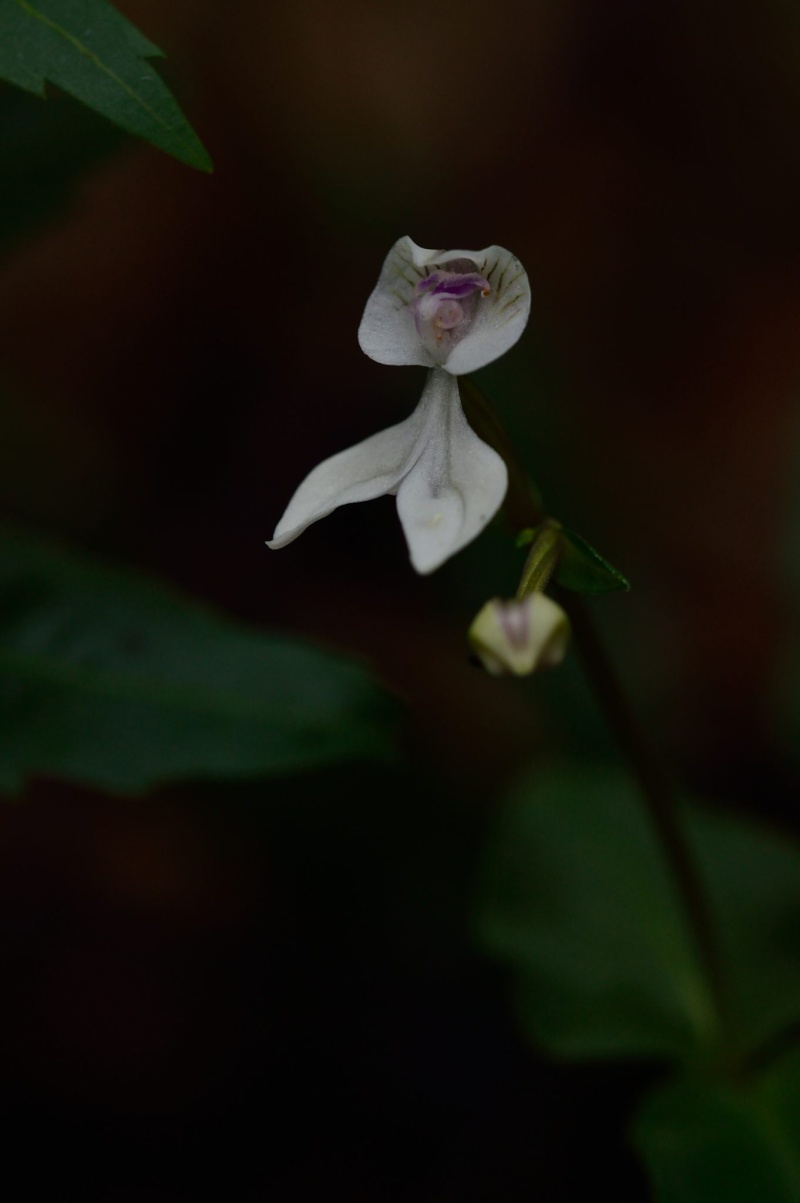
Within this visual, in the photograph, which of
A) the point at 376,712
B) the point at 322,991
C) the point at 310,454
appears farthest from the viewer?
the point at 310,454

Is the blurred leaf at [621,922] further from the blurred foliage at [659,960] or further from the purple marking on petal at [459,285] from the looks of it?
the purple marking on petal at [459,285]

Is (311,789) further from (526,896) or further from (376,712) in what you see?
(376,712)

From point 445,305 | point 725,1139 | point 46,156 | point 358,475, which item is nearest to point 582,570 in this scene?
point 358,475

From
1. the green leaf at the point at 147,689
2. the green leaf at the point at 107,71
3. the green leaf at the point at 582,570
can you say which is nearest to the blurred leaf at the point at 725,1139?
the green leaf at the point at 147,689

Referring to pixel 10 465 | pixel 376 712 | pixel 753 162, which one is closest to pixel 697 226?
pixel 753 162

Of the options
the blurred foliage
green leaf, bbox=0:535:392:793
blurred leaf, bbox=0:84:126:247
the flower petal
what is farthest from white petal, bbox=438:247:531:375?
the blurred foliage

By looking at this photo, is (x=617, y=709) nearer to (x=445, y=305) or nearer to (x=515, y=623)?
(x=515, y=623)
